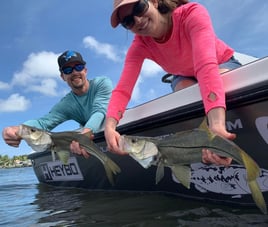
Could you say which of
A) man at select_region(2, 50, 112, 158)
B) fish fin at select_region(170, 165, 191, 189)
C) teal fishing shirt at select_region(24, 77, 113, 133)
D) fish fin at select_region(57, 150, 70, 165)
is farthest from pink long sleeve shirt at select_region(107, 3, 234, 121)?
teal fishing shirt at select_region(24, 77, 113, 133)

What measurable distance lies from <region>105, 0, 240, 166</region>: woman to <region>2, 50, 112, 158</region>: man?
1392mm

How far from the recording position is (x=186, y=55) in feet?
10.4

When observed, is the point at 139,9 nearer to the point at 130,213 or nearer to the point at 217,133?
the point at 217,133

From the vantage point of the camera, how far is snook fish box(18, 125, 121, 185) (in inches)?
136

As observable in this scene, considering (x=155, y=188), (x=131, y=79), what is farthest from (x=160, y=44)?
(x=155, y=188)

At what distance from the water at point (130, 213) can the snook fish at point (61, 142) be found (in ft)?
1.41

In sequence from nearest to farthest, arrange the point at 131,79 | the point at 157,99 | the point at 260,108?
the point at 260,108 < the point at 131,79 < the point at 157,99

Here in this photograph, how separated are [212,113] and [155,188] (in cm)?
210

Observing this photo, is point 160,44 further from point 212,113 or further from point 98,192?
point 98,192

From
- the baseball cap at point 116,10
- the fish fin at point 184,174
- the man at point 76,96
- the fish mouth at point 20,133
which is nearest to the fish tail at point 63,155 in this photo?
the fish mouth at point 20,133

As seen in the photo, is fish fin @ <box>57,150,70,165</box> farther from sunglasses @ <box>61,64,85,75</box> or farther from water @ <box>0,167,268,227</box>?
sunglasses @ <box>61,64,85,75</box>

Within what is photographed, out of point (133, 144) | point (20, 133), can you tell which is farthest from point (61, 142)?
point (133, 144)

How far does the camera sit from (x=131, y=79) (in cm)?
340

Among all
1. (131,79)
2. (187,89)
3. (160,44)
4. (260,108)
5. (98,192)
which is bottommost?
(98,192)
